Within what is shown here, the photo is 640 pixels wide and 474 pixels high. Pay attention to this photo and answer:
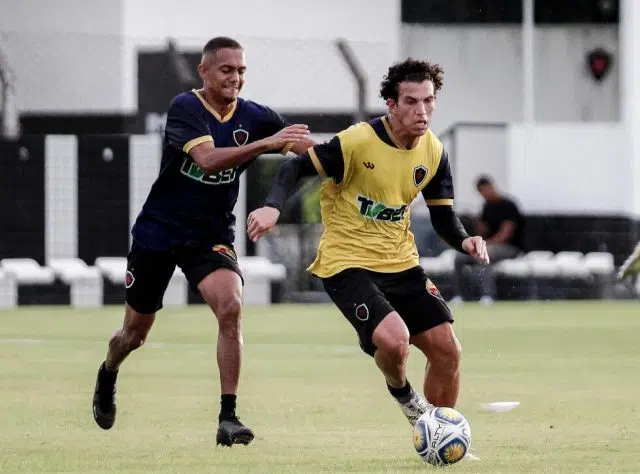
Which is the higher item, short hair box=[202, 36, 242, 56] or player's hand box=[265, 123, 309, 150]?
short hair box=[202, 36, 242, 56]

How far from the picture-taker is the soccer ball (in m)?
8.16

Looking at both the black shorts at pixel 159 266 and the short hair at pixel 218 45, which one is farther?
the black shorts at pixel 159 266

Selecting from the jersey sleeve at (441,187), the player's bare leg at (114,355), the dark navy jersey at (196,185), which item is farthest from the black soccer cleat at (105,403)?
the jersey sleeve at (441,187)

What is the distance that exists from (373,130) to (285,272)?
16.2 meters

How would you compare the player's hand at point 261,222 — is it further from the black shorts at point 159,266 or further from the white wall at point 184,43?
the white wall at point 184,43

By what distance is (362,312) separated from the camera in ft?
28.7

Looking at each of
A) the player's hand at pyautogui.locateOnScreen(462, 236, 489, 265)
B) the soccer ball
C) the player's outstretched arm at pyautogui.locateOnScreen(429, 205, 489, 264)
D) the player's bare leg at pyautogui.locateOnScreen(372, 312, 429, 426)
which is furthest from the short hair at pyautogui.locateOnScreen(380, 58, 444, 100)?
the soccer ball

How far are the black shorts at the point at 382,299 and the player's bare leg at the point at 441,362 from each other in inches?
2.0

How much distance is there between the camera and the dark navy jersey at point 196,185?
31.2ft

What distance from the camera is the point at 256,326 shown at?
19969 millimetres

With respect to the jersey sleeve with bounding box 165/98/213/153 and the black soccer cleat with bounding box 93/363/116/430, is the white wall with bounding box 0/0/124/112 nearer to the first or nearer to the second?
the black soccer cleat with bounding box 93/363/116/430

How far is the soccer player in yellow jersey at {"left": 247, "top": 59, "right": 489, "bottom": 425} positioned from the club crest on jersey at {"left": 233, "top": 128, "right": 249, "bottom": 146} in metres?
0.59

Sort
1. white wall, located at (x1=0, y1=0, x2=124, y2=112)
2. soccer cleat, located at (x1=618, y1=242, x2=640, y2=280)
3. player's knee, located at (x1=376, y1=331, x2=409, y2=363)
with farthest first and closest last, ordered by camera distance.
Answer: white wall, located at (x1=0, y1=0, x2=124, y2=112) → soccer cleat, located at (x1=618, y1=242, x2=640, y2=280) → player's knee, located at (x1=376, y1=331, x2=409, y2=363)

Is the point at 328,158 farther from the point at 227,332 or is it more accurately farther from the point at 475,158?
the point at 475,158
